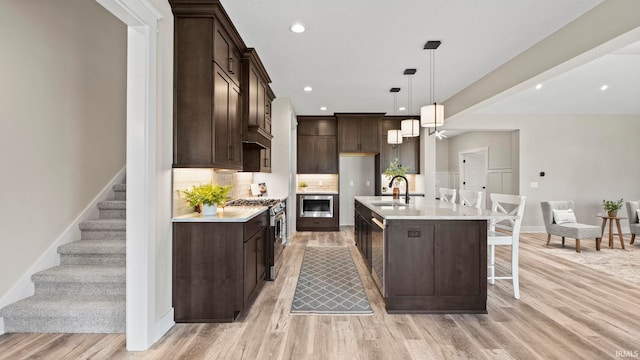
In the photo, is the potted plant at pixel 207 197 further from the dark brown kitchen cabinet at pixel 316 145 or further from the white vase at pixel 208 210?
the dark brown kitchen cabinet at pixel 316 145

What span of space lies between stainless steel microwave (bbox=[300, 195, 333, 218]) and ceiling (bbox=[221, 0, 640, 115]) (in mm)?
2245

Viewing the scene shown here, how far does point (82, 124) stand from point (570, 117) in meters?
8.88

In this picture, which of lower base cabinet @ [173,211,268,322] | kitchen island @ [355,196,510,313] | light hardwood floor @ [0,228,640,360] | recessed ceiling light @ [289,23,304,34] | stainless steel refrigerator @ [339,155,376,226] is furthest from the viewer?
stainless steel refrigerator @ [339,155,376,226]

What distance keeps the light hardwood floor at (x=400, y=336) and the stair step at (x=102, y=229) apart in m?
0.97

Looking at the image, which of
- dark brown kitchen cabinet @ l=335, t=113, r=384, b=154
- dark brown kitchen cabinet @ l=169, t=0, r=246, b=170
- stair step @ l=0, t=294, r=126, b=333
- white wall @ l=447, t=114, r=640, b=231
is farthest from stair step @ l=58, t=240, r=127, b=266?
white wall @ l=447, t=114, r=640, b=231

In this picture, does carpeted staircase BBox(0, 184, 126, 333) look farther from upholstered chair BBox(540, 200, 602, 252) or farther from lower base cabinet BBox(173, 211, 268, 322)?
upholstered chair BBox(540, 200, 602, 252)

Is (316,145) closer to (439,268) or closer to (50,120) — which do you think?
(439,268)

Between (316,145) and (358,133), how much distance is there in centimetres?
104

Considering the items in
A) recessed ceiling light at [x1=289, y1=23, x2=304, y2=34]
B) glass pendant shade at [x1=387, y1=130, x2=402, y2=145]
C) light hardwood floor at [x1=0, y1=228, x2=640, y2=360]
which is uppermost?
recessed ceiling light at [x1=289, y1=23, x2=304, y2=34]

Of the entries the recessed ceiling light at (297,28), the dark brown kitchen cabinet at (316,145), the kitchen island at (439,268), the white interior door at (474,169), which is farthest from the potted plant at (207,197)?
the white interior door at (474,169)

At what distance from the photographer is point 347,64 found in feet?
13.0

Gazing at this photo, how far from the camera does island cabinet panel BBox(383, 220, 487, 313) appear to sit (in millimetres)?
2719

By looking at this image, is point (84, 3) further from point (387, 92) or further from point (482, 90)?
point (482, 90)

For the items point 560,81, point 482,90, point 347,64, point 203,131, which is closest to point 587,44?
point 482,90
